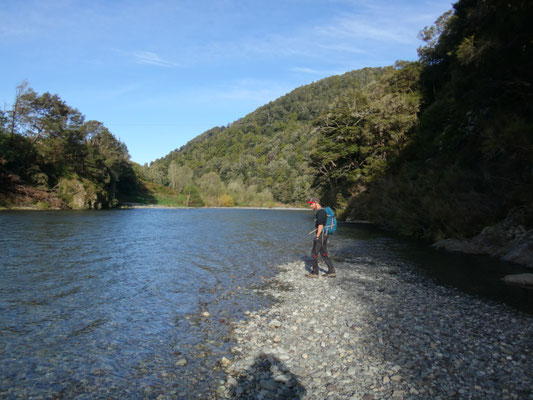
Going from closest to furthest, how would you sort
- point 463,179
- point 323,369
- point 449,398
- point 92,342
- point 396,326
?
point 449,398 → point 323,369 → point 92,342 → point 396,326 → point 463,179

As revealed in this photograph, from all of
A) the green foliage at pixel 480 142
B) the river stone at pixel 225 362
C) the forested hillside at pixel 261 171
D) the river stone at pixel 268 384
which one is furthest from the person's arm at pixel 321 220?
the forested hillside at pixel 261 171

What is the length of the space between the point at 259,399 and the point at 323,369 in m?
1.26

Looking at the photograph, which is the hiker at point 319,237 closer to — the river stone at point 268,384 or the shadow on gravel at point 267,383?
the shadow on gravel at point 267,383

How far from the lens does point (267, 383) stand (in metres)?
5.00

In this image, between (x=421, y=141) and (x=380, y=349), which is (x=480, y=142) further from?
(x=380, y=349)

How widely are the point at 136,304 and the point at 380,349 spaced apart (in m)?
6.21

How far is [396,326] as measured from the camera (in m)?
7.01

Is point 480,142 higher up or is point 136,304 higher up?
point 480,142

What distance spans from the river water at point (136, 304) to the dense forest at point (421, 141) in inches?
183

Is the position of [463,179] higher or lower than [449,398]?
higher

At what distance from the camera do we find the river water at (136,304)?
204 inches

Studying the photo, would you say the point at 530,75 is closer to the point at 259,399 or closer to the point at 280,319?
the point at 280,319

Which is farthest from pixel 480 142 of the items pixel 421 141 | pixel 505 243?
pixel 421 141

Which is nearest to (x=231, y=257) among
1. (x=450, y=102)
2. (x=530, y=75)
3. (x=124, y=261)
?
(x=124, y=261)
